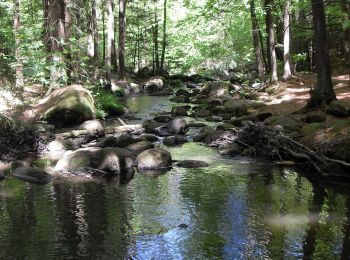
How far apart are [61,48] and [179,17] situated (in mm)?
30375

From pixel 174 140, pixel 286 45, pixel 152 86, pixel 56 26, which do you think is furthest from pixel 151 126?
pixel 152 86

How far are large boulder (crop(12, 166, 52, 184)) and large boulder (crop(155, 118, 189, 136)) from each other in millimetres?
5513

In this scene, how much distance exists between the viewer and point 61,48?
1745 centimetres

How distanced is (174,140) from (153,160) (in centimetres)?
282

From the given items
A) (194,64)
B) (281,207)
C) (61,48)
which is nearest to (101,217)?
(281,207)

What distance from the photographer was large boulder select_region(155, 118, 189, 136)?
14.5 meters

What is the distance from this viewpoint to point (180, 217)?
286 inches

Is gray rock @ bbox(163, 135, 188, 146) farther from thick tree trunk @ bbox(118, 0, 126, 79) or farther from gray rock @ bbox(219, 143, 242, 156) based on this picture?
thick tree trunk @ bbox(118, 0, 126, 79)

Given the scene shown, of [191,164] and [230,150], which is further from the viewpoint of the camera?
[230,150]

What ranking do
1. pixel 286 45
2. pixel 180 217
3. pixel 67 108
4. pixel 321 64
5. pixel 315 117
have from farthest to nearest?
pixel 286 45, pixel 67 108, pixel 321 64, pixel 315 117, pixel 180 217

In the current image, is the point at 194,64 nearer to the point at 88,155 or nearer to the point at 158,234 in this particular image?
the point at 88,155

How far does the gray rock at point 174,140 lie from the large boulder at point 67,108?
3.68 meters

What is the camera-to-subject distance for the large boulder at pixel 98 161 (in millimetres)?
10039

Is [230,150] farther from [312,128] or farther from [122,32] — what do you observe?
[122,32]
